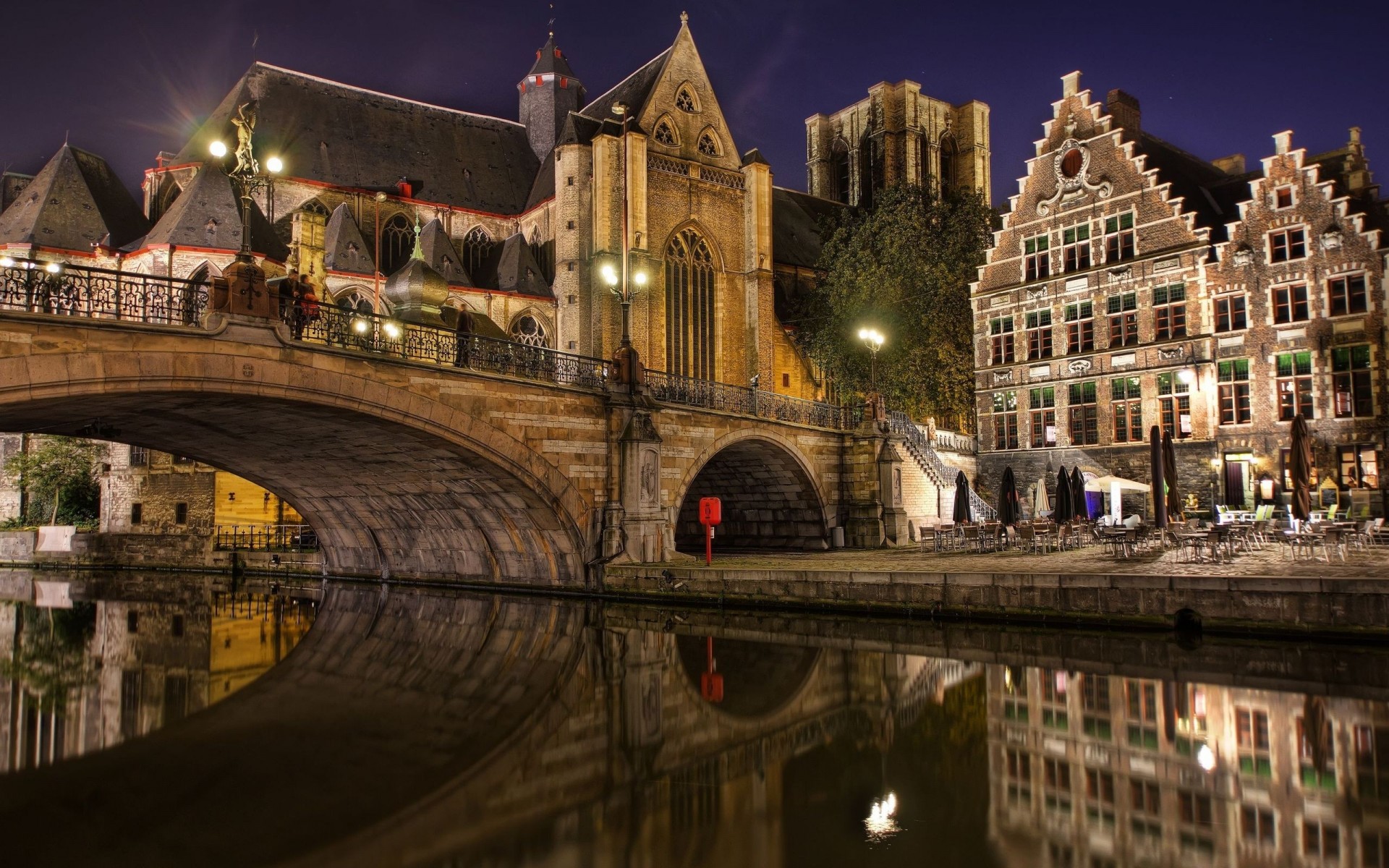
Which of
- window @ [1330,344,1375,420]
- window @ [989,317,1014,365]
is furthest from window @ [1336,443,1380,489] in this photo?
window @ [989,317,1014,365]

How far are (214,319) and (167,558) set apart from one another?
21.9 metres

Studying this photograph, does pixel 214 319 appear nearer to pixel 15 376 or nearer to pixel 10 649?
pixel 15 376

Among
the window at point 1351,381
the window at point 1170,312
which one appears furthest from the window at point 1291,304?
the window at point 1170,312

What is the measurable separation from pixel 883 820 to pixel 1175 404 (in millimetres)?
27187

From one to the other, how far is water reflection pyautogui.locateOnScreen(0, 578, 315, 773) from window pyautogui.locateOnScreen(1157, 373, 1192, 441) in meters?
24.1

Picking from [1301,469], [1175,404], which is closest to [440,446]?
[1301,469]

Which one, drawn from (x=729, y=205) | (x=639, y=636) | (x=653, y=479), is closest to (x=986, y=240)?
(x=729, y=205)

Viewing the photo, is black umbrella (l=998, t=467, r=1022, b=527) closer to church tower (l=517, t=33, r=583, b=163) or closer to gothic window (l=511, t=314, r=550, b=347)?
gothic window (l=511, t=314, r=550, b=347)

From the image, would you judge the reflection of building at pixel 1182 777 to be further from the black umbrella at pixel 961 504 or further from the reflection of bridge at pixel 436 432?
the black umbrella at pixel 961 504

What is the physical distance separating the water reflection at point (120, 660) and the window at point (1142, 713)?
8827mm

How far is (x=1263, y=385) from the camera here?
2839 centimetres

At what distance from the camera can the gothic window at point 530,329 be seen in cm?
4022

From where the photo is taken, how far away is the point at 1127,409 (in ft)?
103

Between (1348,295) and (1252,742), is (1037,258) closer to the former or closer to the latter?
(1348,295)
